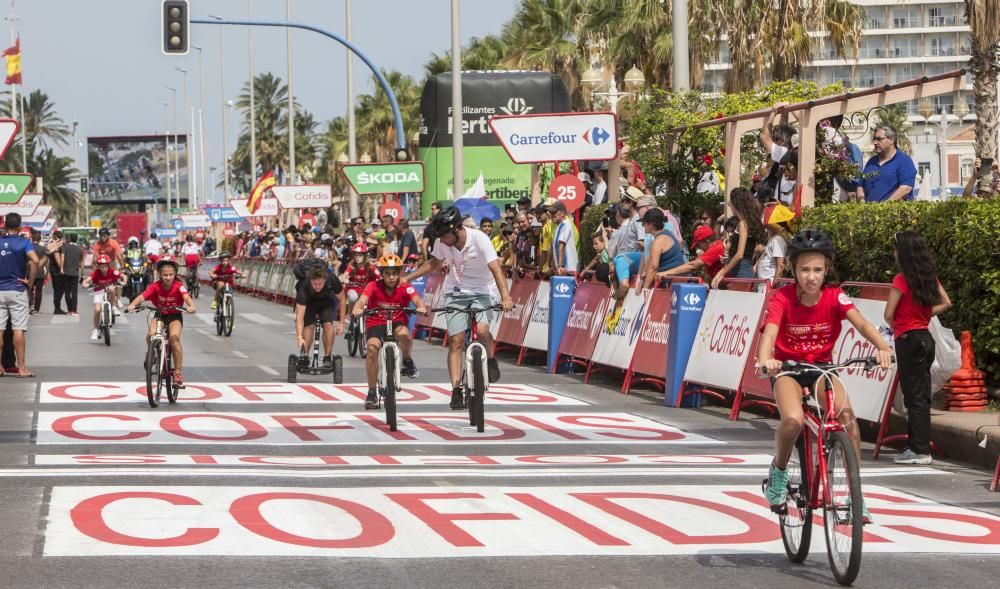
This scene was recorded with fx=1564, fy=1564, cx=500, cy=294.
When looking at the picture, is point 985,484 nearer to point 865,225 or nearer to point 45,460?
point 865,225

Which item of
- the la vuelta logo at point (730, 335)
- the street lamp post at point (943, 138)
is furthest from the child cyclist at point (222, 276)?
the street lamp post at point (943, 138)

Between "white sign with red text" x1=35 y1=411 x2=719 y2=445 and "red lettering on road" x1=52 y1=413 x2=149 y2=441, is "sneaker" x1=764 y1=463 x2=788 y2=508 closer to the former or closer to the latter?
"white sign with red text" x1=35 y1=411 x2=719 y2=445

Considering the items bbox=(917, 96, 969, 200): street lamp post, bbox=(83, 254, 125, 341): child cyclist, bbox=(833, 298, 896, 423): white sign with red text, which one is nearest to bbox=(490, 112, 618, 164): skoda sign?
bbox=(83, 254, 125, 341): child cyclist

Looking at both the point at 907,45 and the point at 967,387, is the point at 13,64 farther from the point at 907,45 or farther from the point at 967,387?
the point at 907,45

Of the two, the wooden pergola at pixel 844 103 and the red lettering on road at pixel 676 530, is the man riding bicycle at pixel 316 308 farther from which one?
the red lettering on road at pixel 676 530

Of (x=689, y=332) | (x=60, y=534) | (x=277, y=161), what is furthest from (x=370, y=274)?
(x=277, y=161)

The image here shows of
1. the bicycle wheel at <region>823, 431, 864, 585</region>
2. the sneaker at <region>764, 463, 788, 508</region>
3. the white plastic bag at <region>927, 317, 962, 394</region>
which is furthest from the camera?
the white plastic bag at <region>927, 317, 962, 394</region>

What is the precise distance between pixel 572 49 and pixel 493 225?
91.2ft

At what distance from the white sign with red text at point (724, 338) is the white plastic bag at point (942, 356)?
8.44 feet

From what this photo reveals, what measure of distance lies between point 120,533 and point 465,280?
605 cm

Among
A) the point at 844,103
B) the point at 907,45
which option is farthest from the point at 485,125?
the point at 907,45

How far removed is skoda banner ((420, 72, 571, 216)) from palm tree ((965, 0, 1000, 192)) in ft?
66.3

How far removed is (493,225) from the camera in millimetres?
29406

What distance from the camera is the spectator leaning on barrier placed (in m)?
16.7
